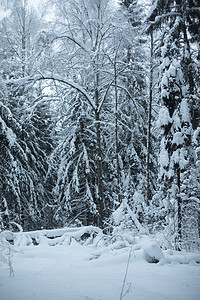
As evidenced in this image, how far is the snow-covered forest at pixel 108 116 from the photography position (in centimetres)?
714

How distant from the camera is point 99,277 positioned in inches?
152

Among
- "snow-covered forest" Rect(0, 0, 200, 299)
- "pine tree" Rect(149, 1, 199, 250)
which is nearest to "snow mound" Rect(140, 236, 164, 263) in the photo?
"snow-covered forest" Rect(0, 0, 200, 299)

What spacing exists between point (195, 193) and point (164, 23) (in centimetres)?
596

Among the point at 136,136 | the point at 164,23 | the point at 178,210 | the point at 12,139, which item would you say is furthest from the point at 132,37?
the point at 178,210

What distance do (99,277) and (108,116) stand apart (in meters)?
9.67

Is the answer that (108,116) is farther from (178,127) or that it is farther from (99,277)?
(99,277)

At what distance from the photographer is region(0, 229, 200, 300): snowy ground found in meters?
3.09

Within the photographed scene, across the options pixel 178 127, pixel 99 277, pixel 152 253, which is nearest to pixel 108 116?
pixel 178 127

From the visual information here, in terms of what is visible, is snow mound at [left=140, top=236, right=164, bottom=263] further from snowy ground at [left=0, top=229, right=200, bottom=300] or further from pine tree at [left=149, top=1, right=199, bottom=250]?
pine tree at [left=149, top=1, right=199, bottom=250]

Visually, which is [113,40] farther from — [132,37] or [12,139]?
[12,139]

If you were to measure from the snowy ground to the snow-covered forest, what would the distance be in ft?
1.40

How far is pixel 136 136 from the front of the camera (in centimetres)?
1412

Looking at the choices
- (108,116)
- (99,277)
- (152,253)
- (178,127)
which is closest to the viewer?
(99,277)

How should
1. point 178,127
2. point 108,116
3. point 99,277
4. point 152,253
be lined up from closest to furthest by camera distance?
point 99,277
point 152,253
point 178,127
point 108,116
